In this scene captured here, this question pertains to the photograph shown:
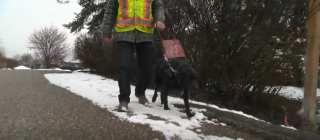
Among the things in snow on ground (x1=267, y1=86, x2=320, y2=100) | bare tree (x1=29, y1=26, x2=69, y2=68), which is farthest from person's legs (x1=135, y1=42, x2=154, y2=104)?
bare tree (x1=29, y1=26, x2=69, y2=68)

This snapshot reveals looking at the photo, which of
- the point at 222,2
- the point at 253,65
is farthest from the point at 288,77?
the point at 222,2

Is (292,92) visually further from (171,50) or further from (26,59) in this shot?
(26,59)

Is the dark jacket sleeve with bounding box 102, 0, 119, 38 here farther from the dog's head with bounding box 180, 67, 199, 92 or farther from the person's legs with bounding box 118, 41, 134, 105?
the dog's head with bounding box 180, 67, 199, 92

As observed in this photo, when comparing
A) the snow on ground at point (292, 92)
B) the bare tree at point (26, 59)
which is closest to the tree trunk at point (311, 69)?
the snow on ground at point (292, 92)

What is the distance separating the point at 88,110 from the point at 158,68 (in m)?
1.10

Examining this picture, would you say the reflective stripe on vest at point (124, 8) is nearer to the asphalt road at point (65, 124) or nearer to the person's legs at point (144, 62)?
the person's legs at point (144, 62)

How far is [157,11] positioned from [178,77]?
0.95m

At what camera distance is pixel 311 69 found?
5477mm

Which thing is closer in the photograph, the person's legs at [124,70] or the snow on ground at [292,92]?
the person's legs at [124,70]

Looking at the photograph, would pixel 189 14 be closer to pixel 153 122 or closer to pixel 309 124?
pixel 309 124

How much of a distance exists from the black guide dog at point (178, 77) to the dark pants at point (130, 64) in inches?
6.3

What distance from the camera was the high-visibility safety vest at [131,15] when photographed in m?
3.29

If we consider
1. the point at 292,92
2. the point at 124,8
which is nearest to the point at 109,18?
the point at 124,8

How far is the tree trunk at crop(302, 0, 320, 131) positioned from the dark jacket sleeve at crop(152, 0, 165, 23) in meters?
3.52
